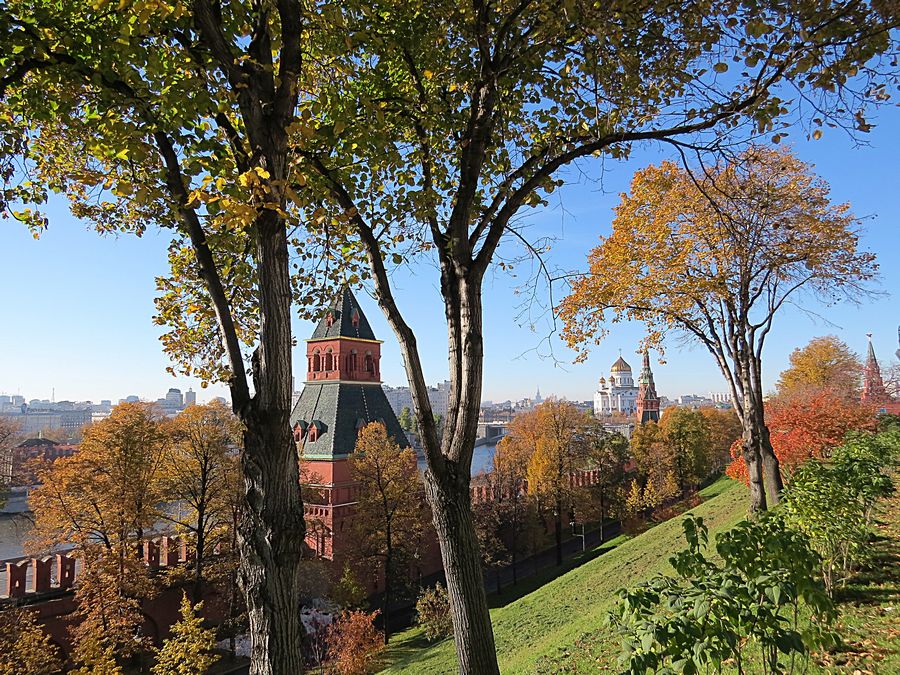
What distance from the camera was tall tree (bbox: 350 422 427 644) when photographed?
22203 millimetres

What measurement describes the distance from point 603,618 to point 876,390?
181ft

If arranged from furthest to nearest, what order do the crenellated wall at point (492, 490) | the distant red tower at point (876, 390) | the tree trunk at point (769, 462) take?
1. the distant red tower at point (876, 390)
2. the crenellated wall at point (492, 490)
3. the tree trunk at point (769, 462)

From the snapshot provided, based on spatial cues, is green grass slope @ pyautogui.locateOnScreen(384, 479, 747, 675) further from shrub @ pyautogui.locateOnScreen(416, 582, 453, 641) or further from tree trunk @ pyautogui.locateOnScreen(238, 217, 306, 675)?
tree trunk @ pyautogui.locateOnScreen(238, 217, 306, 675)

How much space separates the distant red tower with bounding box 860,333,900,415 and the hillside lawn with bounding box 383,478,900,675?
30401mm

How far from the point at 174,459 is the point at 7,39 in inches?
754

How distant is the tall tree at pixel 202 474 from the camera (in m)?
19.2

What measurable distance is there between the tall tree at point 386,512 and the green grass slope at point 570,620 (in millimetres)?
3183

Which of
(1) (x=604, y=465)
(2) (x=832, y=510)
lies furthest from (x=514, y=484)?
Answer: (2) (x=832, y=510)

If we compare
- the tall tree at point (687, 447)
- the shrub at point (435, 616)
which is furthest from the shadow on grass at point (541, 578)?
the tall tree at point (687, 447)

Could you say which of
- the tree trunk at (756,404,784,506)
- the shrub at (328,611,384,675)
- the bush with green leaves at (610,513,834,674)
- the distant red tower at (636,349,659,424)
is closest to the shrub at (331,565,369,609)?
the shrub at (328,611,384,675)

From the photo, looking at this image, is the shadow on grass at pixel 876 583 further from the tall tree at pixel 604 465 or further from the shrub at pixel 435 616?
the tall tree at pixel 604 465

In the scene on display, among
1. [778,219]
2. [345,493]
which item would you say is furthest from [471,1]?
[345,493]

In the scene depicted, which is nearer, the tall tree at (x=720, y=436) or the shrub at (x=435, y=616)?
the shrub at (x=435, y=616)

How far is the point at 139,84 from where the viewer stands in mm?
3654
